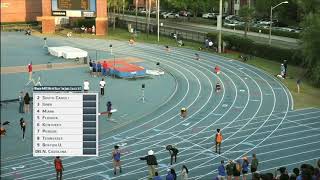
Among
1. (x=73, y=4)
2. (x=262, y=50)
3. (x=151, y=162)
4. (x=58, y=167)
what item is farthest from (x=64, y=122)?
(x=73, y=4)

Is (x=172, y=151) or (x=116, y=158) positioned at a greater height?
(x=116, y=158)

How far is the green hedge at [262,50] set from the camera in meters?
51.5

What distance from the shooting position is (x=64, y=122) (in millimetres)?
13672

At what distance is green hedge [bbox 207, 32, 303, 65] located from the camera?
169 ft

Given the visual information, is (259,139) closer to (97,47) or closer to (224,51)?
(224,51)

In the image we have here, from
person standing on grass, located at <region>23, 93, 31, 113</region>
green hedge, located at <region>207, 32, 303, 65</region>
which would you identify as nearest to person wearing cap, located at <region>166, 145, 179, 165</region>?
person standing on grass, located at <region>23, 93, 31, 113</region>

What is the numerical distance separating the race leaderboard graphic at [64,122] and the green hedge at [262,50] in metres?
36.5

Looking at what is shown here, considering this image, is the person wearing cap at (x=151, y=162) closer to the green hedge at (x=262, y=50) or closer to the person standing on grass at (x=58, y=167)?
the person standing on grass at (x=58, y=167)

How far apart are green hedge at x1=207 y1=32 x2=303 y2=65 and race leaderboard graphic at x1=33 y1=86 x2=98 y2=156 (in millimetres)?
36475

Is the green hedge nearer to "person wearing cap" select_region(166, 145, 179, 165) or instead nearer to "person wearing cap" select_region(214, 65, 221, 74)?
"person wearing cap" select_region(214, 65, 221, 74)

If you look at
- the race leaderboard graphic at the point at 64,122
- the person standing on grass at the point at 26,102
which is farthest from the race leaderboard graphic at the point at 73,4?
the race leaderboard graphic at the point at 64,122

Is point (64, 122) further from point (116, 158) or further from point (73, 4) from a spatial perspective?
point (73, 4)

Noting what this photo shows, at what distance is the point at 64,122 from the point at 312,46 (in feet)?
110

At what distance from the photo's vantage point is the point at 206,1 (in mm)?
90750
